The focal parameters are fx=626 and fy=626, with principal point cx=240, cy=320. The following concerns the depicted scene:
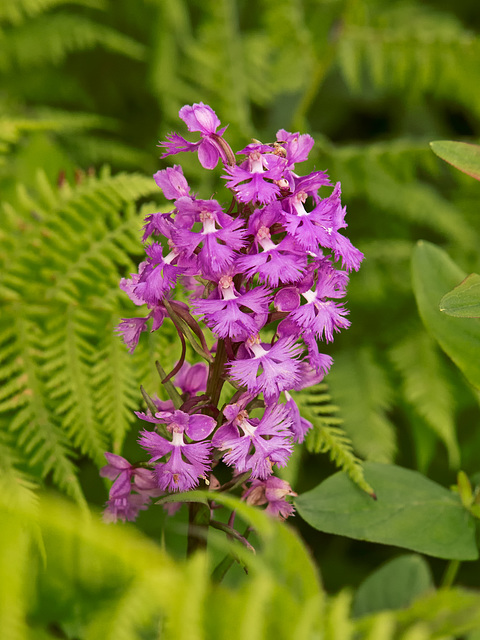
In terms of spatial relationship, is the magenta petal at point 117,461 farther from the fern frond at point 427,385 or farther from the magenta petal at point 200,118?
the fern frond at point 427,385

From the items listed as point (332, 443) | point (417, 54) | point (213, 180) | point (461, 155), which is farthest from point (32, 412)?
point (417, 54)

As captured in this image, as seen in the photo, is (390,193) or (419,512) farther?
(390,193)

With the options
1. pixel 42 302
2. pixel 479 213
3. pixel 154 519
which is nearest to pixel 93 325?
pixel 42 302

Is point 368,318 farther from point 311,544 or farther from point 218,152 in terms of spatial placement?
point 218,152

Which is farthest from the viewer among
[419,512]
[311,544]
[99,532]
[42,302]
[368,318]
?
[368,318]

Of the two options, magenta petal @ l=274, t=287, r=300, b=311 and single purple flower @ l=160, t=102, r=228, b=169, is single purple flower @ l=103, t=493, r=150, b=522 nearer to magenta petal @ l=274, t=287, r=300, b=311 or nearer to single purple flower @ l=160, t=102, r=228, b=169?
magenta petal @ l=274, t=287, r=300, b=311

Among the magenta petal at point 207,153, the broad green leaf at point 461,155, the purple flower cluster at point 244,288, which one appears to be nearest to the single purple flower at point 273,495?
the purple flower cluster at point 244,288
